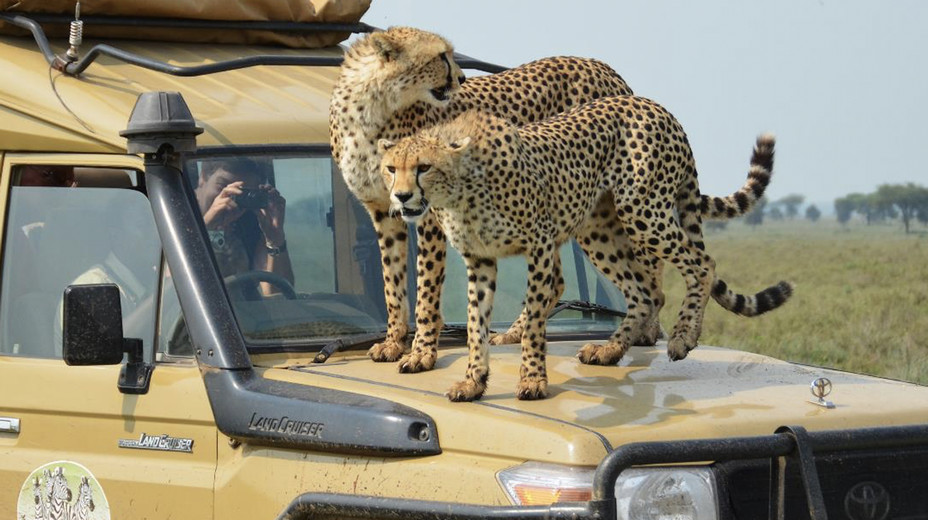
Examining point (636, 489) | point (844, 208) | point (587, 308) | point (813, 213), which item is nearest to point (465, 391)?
point (636, 489)

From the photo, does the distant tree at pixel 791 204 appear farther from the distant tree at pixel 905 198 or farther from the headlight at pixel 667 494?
the headlight at pixel 667 494

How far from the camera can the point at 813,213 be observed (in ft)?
271

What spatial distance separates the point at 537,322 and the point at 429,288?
42 cm

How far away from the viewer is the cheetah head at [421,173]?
12.3 ft

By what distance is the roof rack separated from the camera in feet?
14.8

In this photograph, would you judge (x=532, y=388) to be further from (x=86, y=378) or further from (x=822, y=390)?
(x=86, y=378)

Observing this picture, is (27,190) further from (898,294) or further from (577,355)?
(898,294)

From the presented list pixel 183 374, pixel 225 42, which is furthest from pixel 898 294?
pixel 183 374

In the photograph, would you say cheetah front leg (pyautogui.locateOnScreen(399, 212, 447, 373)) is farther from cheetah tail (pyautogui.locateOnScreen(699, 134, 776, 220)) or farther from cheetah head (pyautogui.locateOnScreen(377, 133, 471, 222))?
cheetah tail (pyautogui.locateOnScreen(699, 134, 776, 220))

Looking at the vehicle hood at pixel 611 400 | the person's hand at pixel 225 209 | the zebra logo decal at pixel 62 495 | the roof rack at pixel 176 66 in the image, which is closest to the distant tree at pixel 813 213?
the roof rack at pixel 176 66

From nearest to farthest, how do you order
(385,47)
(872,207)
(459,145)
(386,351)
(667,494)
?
(667,494)
(459,145)
(386,351)
(385,47)
(872,207)

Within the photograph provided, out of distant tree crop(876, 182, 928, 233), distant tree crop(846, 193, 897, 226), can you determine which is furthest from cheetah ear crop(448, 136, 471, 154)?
distant tree crop(846, 193, 897, 226)

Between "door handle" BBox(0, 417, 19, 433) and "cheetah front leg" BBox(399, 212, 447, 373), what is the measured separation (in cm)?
109

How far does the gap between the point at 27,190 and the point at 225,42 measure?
126 cm
